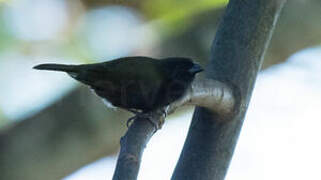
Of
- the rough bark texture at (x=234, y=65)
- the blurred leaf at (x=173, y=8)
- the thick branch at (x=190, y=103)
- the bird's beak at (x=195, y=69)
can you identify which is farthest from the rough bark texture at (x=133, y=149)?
the blurred leaf at (x=173, y=8)

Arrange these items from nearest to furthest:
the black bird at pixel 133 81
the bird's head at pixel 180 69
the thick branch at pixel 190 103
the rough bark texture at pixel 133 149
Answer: the rough bark texture at pixel 133 149 → the thick branch at pixel 190 103 → the black bird at pixel 133 81 → the bird's head at pixel 180 69

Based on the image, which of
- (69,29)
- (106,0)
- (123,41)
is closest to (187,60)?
(123,41)

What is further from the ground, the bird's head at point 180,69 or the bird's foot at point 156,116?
the bird's head at point 180,69

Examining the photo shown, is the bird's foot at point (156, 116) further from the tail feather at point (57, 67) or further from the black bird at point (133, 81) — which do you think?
the tail feather at point (57, 67)

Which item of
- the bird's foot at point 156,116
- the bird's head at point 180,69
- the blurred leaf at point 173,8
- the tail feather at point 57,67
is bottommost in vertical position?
the bird's foot at point 156,116

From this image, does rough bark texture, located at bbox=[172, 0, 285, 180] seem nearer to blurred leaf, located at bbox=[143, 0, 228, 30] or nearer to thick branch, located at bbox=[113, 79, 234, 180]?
thick branch, located at bbox=[113, 79, 234, 180]

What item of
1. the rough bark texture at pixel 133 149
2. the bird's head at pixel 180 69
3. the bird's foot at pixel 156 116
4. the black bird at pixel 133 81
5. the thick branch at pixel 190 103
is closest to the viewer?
the rough bark texture at pixel 133 149
